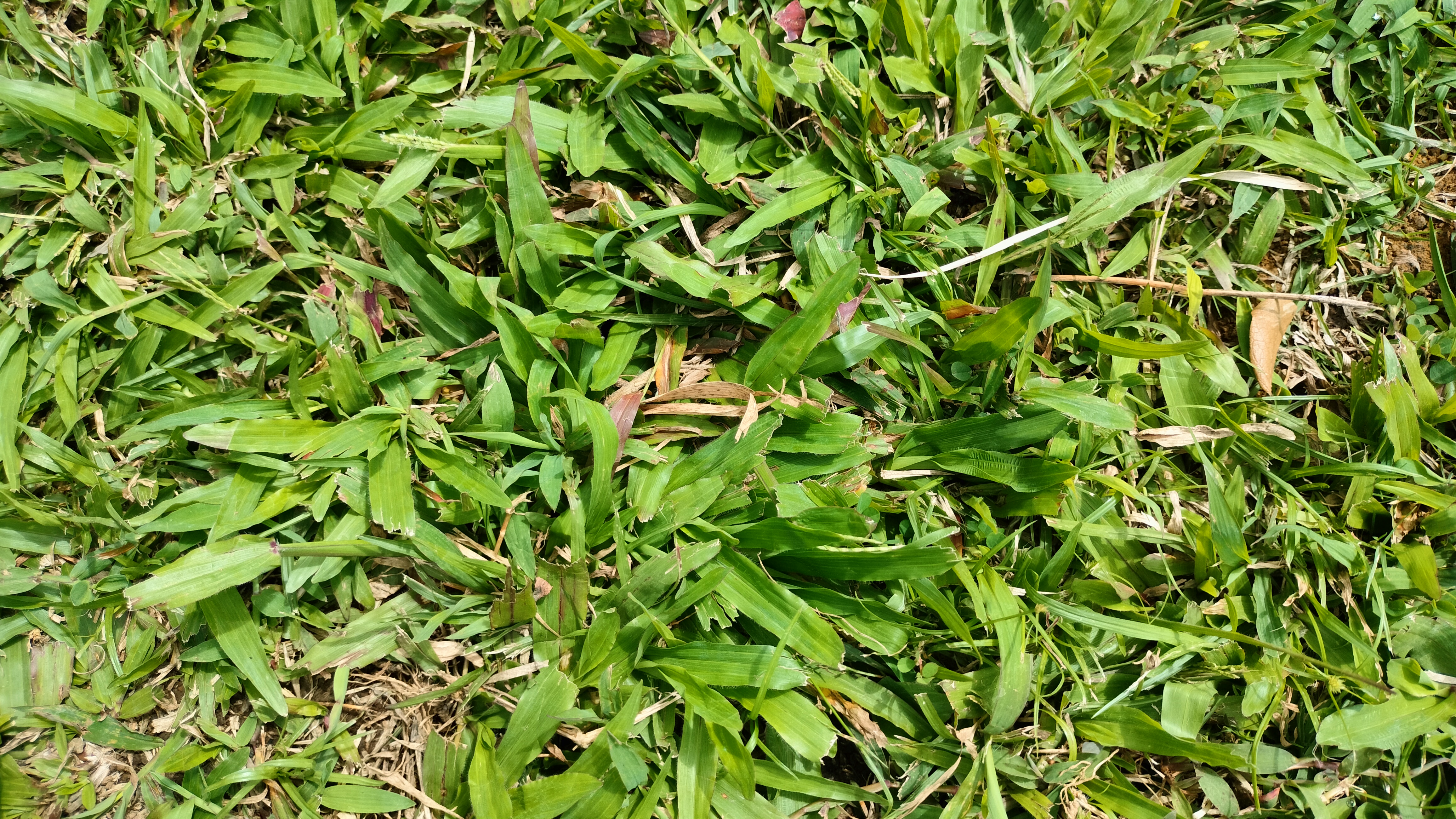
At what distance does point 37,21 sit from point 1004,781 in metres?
2.68

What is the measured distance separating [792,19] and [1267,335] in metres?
1.31

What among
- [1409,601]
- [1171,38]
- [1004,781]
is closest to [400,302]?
[1004,781]

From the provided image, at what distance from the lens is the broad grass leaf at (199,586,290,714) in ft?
5.40

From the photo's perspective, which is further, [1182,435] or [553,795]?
[1182,435]

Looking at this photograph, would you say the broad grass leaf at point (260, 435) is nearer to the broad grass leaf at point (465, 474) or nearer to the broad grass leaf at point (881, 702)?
the broad grass leaf at point (465, 474)

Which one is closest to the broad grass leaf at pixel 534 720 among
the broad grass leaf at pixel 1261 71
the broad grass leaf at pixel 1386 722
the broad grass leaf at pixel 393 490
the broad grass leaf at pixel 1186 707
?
the broad grass leaf at pixel 393 490

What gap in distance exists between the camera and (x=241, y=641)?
1.66 m

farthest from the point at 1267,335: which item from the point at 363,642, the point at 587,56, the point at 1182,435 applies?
the point at 363,642

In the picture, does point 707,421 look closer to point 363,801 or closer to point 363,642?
point 363,642

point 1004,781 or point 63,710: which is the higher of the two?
point 63,710

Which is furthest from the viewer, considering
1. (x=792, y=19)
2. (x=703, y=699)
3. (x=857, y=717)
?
(x=792, y=19)

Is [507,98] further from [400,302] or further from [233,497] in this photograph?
[233,497]

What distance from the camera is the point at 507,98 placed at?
187cm

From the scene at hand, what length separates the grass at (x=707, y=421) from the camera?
166cm
